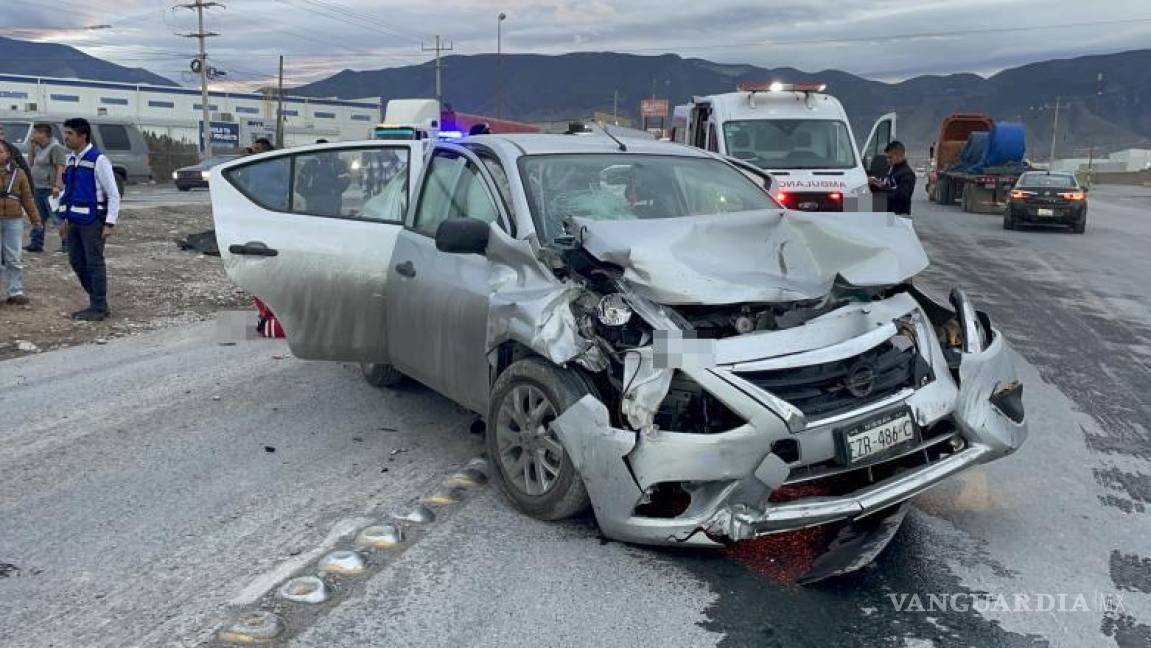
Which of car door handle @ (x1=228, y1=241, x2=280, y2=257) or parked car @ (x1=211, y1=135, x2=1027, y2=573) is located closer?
parked car @ (x1=211, y1=135, x2=1027, y2=573)

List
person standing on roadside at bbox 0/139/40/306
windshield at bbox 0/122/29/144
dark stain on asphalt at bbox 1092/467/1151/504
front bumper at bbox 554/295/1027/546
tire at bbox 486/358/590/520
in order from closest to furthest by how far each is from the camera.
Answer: front bumper at bbox 554/295/1027/546
tire at bbox 486/358/590/520
dark stain on asphalt at bbox 1092/467/1151/504
person standing on roadside at bbox 0/139/40/306
windshield at bbox 0/122/29/144

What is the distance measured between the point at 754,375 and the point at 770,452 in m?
0.31

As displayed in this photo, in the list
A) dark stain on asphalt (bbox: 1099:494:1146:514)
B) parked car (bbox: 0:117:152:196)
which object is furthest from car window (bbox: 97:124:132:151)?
dark stain on asphalt (bbox: 1099:494:1146:514)

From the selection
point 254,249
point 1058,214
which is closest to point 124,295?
point 254,249

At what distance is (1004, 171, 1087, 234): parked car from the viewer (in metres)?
20.5

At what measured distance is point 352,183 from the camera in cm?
596

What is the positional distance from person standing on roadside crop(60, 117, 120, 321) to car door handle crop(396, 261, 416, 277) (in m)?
4.68

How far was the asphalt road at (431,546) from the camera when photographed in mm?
3314

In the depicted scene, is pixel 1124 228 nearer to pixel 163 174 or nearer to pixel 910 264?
pixel 910 264

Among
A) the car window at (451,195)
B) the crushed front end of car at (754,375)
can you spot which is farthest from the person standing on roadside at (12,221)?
the crushed front end of car at (754,375)

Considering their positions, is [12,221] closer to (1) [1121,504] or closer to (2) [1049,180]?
(1) [1121,504]

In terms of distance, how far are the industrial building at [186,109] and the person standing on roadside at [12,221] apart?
3846 cm

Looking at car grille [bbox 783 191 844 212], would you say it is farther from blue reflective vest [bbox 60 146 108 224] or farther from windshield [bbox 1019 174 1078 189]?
windshield [bbox 1019 174 1078 189]

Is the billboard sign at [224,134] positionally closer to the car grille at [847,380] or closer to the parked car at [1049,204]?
the parked car at [1049,204]
